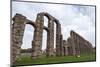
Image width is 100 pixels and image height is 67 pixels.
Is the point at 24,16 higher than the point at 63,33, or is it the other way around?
the point at 24,16

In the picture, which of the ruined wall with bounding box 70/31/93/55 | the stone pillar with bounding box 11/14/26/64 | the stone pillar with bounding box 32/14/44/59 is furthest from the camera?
the ruined wall with bounding box 70/31/93/55

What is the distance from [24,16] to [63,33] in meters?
0.56

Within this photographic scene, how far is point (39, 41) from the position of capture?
104 inches

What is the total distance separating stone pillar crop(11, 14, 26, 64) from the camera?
251cm

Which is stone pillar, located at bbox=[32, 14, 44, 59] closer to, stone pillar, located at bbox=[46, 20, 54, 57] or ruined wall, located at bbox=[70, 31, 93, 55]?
stone pillar, located at bbox=[46, 20, 54, 57]

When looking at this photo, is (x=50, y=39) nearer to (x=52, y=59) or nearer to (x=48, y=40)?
(x=48, y=40)

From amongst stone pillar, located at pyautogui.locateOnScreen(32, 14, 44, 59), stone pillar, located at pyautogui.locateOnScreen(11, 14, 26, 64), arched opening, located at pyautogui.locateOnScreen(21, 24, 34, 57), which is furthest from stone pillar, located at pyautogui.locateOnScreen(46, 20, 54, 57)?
stone pillar, located at pyautogui.locateOnScreen(11, 14, 26, 64)

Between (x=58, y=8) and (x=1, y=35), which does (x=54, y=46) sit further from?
(x=1, y=35)

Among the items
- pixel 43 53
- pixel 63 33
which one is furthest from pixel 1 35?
pixel 63 33

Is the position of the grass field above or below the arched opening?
below

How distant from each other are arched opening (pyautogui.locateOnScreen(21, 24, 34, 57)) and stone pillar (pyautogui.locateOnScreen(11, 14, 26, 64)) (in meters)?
0.04

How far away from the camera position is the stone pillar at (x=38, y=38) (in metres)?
2.62

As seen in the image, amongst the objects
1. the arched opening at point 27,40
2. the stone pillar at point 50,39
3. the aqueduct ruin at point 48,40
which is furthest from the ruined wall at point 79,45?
the arched opening at point 27,40

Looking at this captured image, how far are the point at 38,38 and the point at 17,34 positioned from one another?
10.6 inches
